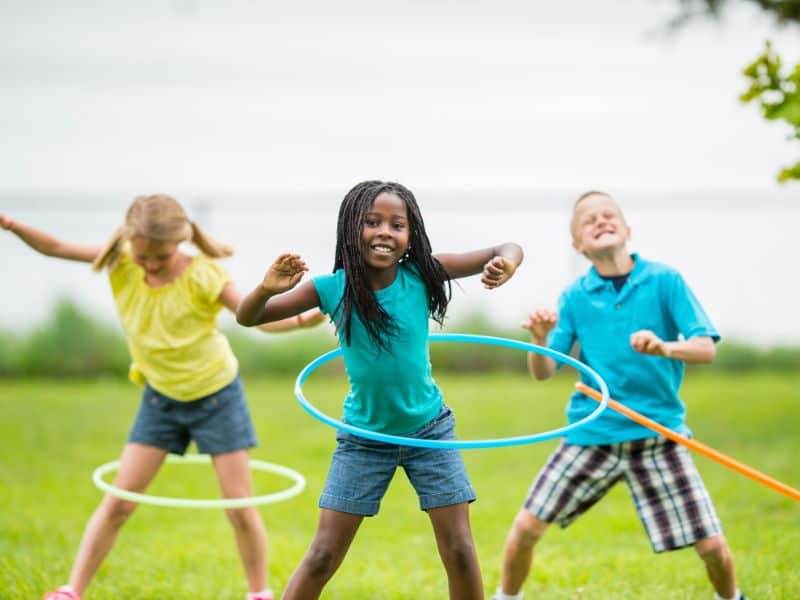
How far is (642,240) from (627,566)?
9544 mm

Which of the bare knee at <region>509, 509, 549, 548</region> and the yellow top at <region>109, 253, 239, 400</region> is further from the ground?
the yellow top at <region>109, 253, 239, 400</region>

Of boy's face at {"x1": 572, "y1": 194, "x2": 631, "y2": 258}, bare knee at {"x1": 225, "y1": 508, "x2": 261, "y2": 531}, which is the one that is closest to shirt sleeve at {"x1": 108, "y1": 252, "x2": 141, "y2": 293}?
bare knee at {"x1": 225, "y1": 508, "x2": 261, "y2": 531}

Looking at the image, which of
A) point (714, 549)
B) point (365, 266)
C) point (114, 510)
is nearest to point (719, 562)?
point (714, 549)

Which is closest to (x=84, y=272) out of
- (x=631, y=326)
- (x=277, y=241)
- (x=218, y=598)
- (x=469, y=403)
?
(x=277, y=241)

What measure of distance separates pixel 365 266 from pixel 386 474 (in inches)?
33.5

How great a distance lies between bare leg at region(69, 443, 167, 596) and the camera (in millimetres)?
5301

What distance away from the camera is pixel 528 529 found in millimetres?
5023

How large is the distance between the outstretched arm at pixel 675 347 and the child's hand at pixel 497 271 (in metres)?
0.77

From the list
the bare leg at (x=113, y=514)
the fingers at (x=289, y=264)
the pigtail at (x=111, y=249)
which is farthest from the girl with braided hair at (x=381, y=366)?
the bare leg at (x=113, y=514)

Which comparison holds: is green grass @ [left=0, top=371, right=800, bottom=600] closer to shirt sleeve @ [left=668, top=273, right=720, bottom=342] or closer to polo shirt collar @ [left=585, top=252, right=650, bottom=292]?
shirt sleeve @ [left=668, top=273, right=720, bottom=342]

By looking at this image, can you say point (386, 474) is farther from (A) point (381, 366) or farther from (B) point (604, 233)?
(B) point (604, 233)

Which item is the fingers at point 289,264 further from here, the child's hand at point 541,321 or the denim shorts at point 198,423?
the denim shorts at point 198,423

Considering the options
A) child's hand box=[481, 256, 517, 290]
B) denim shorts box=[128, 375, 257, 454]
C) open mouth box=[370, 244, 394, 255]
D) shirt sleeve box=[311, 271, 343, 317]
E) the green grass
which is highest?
open mouth box=[370, 244, 394, 255]

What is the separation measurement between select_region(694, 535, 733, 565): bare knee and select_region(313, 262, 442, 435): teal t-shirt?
59.6 inches
